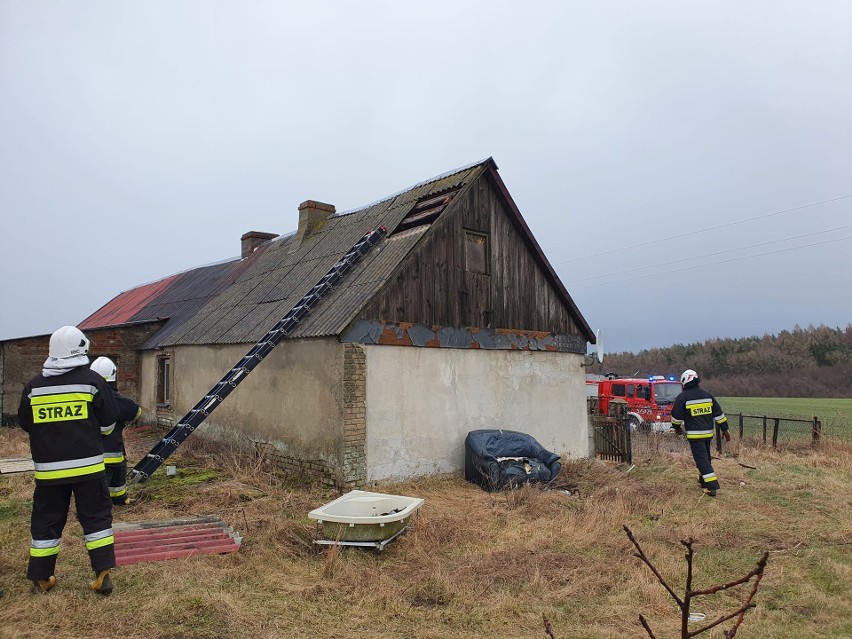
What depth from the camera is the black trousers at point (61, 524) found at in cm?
491

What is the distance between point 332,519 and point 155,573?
1.67 m

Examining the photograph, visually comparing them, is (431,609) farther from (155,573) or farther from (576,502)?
(576,502)

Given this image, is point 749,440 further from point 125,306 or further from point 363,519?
point 125,306

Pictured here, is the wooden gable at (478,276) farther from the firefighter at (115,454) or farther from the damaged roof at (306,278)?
the firefighter at (115,454)

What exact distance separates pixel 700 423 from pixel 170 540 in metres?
8.17

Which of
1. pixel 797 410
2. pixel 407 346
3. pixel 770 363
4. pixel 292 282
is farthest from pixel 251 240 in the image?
pixel 770 363

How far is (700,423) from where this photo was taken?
10023 millimetres

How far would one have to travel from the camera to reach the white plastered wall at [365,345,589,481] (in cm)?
955

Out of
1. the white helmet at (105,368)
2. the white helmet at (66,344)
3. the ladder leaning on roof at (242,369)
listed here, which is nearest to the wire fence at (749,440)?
the ladder leaning on roof at (242,369)

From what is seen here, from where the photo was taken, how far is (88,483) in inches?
197

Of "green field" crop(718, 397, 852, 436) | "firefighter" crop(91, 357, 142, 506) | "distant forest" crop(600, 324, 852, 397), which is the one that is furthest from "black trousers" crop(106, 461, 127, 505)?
"distant forest" crop(600, 324, 852, 397)

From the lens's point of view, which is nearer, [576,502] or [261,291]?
[576,502]

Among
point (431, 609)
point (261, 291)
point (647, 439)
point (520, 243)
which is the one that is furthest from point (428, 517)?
point (647, 439)

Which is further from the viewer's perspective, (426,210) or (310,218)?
(310,218)
